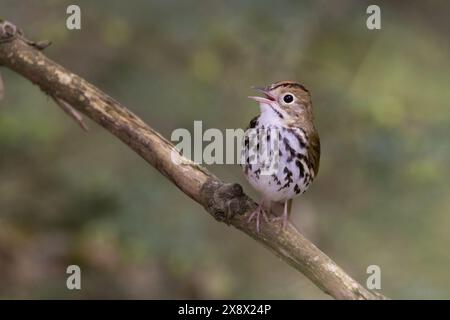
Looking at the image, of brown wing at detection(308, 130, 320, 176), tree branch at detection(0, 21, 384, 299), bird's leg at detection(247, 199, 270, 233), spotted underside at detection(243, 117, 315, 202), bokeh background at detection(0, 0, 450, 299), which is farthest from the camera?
bokeh background at detection(0, 0, 450, 299)

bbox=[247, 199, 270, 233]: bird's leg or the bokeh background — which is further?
the bokeh background

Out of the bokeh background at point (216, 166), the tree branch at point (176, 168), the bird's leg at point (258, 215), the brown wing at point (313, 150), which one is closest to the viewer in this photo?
the tree branch at point (176, 168)

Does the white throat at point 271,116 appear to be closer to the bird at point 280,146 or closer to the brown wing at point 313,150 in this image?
the bird at point 280,146

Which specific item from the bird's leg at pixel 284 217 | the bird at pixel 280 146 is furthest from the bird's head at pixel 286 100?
the bird's leg at pixel 284 217

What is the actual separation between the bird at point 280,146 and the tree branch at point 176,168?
0.18 meters

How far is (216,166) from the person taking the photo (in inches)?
256

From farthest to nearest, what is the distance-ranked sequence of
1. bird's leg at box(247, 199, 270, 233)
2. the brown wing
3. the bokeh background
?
the bokeh background, the brown wing, bird's leg at box(247, 199, 270, 233)

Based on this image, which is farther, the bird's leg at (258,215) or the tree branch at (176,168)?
the bird's leg at (258,215)

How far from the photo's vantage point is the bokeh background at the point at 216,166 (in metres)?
5.98

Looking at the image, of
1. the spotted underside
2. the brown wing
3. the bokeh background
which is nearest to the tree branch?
the spotted underside

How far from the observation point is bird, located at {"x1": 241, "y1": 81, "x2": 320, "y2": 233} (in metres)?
4.16

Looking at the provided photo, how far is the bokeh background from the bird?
170 cm

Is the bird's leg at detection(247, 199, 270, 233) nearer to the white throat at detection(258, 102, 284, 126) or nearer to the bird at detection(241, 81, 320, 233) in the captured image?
the bird at detection(241, 81, 320, 233)

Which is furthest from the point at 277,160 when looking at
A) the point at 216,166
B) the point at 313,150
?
the point at 216,166
